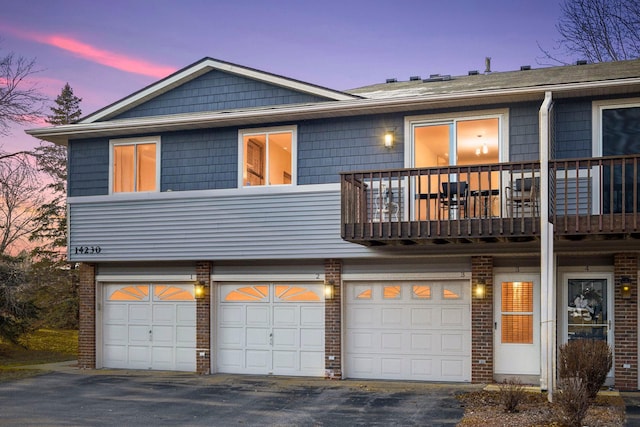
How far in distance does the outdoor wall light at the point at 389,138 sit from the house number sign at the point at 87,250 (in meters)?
7.15

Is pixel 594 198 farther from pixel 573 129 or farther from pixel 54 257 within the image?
pixel 54 257

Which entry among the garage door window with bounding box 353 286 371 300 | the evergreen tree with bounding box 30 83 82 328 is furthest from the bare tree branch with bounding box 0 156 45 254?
the garage door window with bounding box 353 286 371 300

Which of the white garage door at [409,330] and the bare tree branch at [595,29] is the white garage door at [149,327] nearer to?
the white garage door at [409,330]

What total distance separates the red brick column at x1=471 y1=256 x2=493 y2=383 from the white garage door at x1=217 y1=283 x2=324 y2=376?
328 centimetres

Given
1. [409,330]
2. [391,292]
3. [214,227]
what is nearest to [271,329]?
[214,227]

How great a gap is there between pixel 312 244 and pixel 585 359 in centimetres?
596

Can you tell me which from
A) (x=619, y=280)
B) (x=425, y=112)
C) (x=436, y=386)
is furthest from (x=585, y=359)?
(x=425, y=112)

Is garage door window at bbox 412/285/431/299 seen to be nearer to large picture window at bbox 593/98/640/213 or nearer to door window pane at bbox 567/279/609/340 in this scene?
door window pane at bbox 567/279/609/340

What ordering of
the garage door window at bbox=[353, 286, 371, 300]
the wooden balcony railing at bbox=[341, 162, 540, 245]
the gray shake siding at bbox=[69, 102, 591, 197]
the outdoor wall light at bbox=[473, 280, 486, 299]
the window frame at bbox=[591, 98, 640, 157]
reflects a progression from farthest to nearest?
the garage door window at bbox=[353, 286, 371, 300] → the outdoor wall light at bbox=[473, 280, 486, 299] → the gray shake siding at bbox=[69, 102, 591, 197] → the window frame at bbox=[591, 98, 640, 157] → the wooden balcony railing at bbox=[341, 162, 540, 245]

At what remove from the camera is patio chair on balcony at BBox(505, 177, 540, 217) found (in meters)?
11.9

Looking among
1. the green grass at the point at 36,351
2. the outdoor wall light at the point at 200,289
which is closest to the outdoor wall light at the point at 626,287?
the outdoor wall light at the point at 200,289

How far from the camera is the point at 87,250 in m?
16.2

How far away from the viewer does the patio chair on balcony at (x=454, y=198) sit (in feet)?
40.3

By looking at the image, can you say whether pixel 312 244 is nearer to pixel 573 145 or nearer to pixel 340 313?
pixel 340 313
